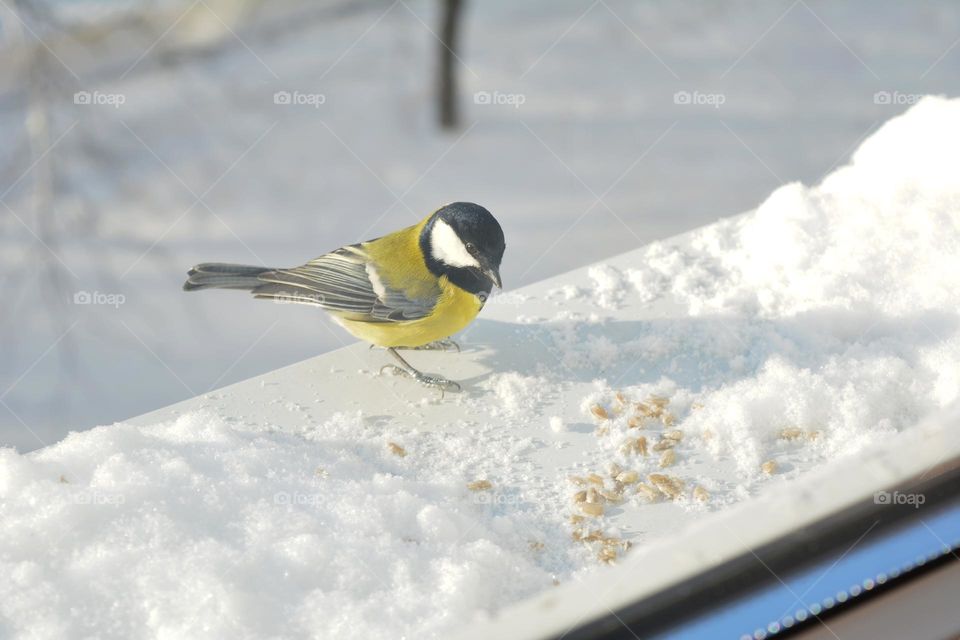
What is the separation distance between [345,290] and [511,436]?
53 centimetres

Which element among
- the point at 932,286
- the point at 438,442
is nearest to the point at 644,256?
the point at 932,286

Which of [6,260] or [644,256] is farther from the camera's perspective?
[6,260]

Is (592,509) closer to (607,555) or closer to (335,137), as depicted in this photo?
(607,555)

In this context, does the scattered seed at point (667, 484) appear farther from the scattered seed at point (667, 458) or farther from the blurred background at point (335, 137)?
the blurred background at point (335, 137)

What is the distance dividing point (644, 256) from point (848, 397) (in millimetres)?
547

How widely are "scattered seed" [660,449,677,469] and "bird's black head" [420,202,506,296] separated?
0.47 meters

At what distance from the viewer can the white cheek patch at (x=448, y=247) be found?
1.76 metres

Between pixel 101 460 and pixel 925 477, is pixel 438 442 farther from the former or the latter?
pixel 925 477

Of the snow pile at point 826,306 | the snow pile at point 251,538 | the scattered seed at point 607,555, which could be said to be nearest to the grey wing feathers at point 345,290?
the snow pile at point 826,306

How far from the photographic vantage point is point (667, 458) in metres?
1.36

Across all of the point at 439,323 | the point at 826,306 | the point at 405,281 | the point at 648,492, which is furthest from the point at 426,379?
the point at 826,306

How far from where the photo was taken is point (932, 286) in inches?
63.9

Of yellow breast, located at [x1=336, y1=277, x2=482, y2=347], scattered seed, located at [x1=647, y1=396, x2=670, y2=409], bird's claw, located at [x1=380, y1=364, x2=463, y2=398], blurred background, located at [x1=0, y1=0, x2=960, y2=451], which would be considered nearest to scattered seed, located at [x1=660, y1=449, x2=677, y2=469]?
scattered seed, located at [x1=647, y1=396, x2=670, y2=409]

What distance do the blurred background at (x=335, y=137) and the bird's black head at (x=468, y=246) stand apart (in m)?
1.16
